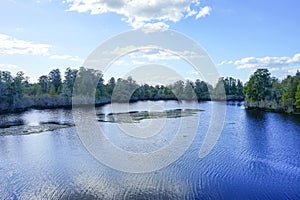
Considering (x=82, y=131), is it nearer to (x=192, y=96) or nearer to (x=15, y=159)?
(x=15, y=159)

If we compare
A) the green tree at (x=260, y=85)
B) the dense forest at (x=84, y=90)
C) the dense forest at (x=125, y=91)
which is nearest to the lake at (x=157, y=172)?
the dense forest at (x=125, y=91)

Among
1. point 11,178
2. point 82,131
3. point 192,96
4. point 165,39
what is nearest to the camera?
point 11,178

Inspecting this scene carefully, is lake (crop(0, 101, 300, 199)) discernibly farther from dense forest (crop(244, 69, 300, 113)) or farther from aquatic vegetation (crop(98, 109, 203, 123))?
dense forest (crop(244, 69, 300, 113))

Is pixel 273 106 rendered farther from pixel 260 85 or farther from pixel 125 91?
pixel 125 91

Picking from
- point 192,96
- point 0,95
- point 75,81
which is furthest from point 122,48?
point 192,96

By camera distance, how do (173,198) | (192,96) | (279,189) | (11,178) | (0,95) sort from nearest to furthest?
1. (173,198)
2. (279,189)
3. (11,178)
4. (0,95)
5. (192,96)

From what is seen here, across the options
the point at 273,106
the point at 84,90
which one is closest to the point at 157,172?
the point at 273,106

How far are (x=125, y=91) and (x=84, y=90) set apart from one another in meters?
18.9

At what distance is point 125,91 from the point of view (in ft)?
306

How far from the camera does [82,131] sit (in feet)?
97.1

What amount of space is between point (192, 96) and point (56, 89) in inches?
1972

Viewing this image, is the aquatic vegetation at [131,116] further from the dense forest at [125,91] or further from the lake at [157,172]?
the dense forest at [125,91]

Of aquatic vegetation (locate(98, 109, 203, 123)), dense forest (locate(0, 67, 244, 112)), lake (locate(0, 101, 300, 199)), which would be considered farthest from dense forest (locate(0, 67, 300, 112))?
lake (locate(0, 101, 300, 199))

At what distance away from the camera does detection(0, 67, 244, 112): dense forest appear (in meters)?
60.2
